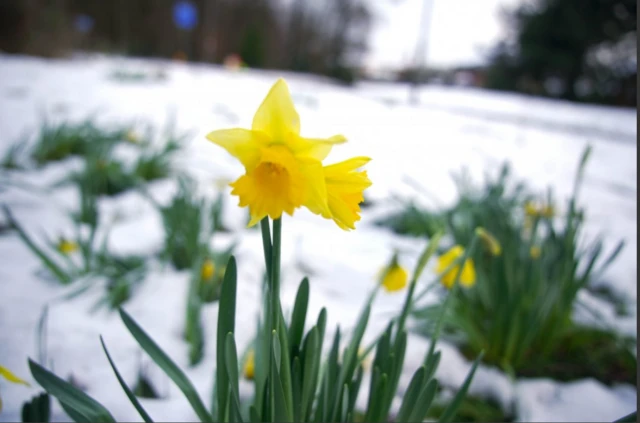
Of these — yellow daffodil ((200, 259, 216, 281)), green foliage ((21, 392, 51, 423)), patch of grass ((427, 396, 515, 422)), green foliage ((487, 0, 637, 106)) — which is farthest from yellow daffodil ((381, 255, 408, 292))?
green foliage ((487, 0, 637, 106))

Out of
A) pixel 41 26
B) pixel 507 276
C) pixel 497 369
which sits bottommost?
pixel 497 369

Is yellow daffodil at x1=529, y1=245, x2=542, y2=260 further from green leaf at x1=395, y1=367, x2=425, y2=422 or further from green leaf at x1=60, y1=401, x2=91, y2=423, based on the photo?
green leaf at x1=60, y1=401, x2=91, y2=423

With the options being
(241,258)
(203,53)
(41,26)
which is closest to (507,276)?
(241,258)

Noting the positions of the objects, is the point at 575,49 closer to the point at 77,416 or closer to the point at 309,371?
the point at 309,371

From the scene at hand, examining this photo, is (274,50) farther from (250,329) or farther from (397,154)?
(250,329)

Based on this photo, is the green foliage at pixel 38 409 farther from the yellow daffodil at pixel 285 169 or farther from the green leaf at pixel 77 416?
the yellow daffodil at pixel 285 169

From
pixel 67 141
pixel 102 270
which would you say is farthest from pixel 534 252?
pixel 67 141

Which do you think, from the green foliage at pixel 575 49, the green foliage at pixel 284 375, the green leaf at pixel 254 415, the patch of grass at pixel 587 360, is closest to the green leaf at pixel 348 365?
the green foliage at pixel 284 375
